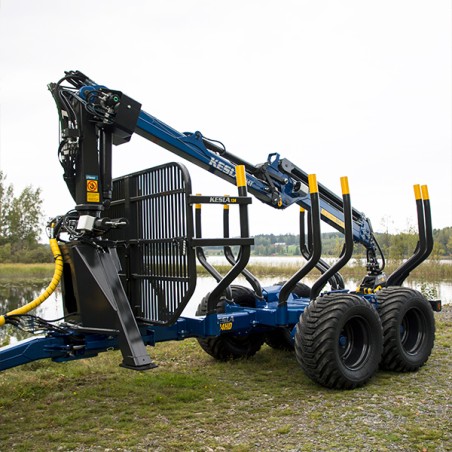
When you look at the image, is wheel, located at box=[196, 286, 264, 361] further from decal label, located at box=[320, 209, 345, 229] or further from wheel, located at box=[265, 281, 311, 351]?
decal label, located at box=[320, 209, 345, 229]

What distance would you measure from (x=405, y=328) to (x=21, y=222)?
31898 millimetres

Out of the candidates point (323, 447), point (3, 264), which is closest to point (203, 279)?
point (3, 264)

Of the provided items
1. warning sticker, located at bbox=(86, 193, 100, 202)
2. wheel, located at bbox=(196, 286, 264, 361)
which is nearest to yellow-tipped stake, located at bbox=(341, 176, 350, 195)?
wheel, located at bbox=(196, 286, 264, 361)

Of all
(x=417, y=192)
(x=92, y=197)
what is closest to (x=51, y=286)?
(x=92, y=197)

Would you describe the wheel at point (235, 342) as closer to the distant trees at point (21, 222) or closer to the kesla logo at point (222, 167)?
the kesla logo at point (222, 167)

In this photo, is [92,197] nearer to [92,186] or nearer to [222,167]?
[92,186]

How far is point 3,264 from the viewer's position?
30500 mm

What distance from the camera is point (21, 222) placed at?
35188 mm

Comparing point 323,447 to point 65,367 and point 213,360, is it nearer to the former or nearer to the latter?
point 213,360

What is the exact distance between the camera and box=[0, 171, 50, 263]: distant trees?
112ft

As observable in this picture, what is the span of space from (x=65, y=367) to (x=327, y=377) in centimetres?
342

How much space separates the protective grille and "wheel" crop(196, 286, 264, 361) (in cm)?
144

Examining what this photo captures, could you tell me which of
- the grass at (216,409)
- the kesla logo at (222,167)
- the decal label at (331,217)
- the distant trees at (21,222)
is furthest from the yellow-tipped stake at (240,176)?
the distant trees at (21,222)

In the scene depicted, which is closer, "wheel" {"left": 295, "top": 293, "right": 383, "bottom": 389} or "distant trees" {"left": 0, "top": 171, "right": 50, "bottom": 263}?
"wheel" {"left": 295, "top": 293, "right": 383, "bottom": 389}
